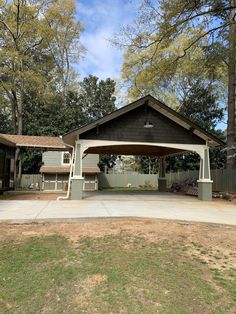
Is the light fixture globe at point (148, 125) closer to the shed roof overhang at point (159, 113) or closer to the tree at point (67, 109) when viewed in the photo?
the shed roof overhang at point (159, 113)

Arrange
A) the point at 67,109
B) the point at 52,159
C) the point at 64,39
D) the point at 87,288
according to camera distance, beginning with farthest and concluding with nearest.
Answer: the point at 64,39 → the point at 67,109 → the point at 52,159 → the point at 87,288

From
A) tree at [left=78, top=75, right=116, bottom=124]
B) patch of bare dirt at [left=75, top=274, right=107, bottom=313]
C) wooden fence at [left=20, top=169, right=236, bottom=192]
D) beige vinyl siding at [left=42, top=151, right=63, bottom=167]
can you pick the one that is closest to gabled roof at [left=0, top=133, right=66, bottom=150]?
beige vinyl siding at [left=42, top=151, right=63, bottom=167]

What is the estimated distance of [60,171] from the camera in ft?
83.5

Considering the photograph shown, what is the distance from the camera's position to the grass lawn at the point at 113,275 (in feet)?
12.7

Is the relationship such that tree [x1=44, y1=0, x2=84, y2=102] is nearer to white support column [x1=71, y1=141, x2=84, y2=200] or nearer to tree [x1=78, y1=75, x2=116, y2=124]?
tree [x1=78, y1=75, x2=116, y2=124]

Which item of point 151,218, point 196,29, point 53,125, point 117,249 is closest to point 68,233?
point 117,249

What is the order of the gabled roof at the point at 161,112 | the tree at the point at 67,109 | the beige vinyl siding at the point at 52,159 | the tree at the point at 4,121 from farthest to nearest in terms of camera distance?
1. the tree at the point at 4,121
2. the tree at the point at 67,109
3. the beige vinyl siding at the point at 52,159
4. the gabled roof at the point at 161,112

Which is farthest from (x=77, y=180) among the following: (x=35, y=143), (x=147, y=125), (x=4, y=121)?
(x=4, y=121)

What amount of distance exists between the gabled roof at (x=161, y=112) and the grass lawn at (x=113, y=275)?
25.1 feet

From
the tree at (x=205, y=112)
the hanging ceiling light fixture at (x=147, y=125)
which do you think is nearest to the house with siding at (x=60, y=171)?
the tree at (x=205, y=112)

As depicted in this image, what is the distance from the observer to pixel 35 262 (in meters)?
5.02

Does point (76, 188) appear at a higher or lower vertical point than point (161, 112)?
lower

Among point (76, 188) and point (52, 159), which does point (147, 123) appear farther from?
point (52, 159)

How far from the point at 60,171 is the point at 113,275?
2137cm
